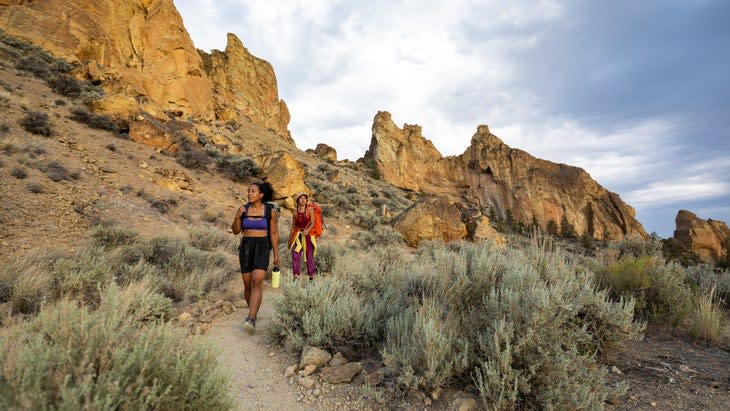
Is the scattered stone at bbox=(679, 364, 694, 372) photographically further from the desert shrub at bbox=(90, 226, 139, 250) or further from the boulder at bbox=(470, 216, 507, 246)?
the boulder at bbox=(470, 216, 507, 246)

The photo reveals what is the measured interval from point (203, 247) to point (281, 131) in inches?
1499

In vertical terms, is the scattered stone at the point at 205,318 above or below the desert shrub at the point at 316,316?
below

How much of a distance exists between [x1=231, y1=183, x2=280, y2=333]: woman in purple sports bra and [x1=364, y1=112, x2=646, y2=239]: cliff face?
52.0 meters

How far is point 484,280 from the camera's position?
371cm

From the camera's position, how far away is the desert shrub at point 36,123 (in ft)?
36.4

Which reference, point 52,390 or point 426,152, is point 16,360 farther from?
point 426,152

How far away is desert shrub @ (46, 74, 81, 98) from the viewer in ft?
53.1

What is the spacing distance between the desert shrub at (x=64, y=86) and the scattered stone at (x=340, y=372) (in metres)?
20.2

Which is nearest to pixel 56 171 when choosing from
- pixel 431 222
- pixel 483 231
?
pixel 431 222

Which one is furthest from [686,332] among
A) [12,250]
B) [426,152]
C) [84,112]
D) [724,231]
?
[426,152]

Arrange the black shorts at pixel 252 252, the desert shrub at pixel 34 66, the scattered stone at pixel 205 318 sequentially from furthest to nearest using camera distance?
the desert shrub at pixel 34 66 < the black shorts at pixel 252 252 < the scattered stone at pixel 205 318

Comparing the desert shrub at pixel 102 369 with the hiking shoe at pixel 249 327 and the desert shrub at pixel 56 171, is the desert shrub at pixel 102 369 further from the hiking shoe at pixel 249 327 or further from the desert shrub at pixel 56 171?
the desert shrub at pixel 56 171

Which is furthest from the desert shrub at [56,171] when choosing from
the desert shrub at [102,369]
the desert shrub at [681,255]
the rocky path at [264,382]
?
the desert shrub at [681,255]

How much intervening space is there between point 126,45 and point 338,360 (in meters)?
31.4
